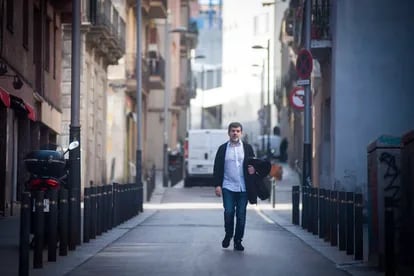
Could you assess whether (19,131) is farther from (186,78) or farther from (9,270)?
(186,78)

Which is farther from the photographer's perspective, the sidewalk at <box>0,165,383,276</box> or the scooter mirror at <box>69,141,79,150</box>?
the scooter mirror at <box>69,141,79,150</box>

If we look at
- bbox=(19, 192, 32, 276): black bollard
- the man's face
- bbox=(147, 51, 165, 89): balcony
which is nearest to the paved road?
bbox=(19, 192, 32, 276): black bollard

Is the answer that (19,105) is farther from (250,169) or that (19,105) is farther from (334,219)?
(250,169)

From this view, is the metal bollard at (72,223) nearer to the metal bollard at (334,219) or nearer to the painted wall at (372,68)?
the metal bollard at (334,219)

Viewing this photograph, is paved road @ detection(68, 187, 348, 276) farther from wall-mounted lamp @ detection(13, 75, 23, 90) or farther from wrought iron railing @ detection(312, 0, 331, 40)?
wrought iron railing @ detection(312, 0, 331, 40)

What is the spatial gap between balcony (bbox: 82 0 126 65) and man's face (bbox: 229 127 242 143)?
21867 mm

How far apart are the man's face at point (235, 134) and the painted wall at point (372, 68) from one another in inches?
451

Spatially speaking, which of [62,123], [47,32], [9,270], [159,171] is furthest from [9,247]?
[159,171]

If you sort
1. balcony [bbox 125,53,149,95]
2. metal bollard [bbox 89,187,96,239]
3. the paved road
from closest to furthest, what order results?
the paved road
metal bollard [bbox 89,187,96,239]
balcony [bbox 125,53,149,95]

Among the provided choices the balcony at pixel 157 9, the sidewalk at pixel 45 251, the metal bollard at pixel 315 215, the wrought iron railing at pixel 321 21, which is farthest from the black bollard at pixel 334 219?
the balcony at pixel 157 9

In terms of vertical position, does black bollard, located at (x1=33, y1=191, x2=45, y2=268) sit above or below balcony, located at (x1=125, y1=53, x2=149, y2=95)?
below

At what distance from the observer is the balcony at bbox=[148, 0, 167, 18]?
6334 centimetres

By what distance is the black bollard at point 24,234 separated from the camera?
12688mm

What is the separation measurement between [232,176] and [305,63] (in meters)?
9.44
